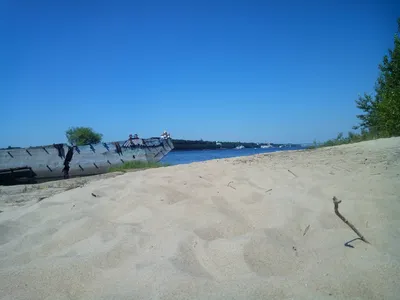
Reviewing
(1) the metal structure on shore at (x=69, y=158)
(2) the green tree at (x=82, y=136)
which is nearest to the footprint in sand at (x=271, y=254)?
(1) the metal structure on shore at (x=69, y=158)

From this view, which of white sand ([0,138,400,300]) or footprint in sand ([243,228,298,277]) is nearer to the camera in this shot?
white sand ([0,138,400,300])

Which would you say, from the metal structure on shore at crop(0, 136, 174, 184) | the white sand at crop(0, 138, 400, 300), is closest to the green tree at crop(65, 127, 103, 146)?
the metal structure on shore at crop(0, 136, 174, 184)

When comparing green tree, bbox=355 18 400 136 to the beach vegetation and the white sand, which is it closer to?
the beach vegetation

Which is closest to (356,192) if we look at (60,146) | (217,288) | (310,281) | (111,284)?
(310,281)

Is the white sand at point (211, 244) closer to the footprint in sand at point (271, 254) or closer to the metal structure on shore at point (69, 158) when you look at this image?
the footprint in sand at point (271, 254)

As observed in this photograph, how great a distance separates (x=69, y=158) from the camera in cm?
1398

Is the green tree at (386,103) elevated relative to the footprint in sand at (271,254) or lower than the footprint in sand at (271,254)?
elevated

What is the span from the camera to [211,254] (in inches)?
58.6

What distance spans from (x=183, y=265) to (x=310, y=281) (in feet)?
2.22

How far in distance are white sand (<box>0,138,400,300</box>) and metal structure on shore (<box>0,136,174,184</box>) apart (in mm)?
12402

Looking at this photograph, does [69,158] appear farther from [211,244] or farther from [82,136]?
[82,136]

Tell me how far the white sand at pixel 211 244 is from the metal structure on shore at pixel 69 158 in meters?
12.4

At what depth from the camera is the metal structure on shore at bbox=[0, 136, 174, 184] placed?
13.2 m

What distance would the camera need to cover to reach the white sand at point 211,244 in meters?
1.16
